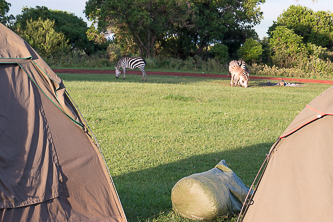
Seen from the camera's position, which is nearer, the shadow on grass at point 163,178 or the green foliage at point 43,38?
the shadow on grass at point 163,178

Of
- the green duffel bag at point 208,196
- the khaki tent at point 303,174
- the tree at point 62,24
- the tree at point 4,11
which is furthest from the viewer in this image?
the tree at point 62,24

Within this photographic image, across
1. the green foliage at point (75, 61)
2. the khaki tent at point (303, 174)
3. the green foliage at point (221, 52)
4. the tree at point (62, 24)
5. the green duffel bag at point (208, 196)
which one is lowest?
the green duffel bag at point (208, 196)

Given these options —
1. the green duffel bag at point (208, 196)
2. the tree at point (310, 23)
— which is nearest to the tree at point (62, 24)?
the tree at point (310, 23)

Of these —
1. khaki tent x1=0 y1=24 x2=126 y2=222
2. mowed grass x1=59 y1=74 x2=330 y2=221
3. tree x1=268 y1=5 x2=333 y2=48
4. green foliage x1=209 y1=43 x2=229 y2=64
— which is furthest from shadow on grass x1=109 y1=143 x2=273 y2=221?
tree x1=268 y1=5 x2=333 y2=48

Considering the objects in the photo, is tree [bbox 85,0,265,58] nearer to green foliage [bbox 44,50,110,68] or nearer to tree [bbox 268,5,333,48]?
green foliage [bbox 44,50,110,68]

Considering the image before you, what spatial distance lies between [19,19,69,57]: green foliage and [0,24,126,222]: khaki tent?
30.5 meters

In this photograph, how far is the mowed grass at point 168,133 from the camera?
614cm

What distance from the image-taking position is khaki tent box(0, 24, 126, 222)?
4.26 meters

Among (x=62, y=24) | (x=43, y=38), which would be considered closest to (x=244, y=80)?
(x=43, y=38)

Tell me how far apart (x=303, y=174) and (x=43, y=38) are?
1323 inches

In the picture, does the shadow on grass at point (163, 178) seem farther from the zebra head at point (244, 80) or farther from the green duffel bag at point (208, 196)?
the zebra head at point (244, 80)

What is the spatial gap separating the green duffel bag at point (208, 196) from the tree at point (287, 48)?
3537 centimetres

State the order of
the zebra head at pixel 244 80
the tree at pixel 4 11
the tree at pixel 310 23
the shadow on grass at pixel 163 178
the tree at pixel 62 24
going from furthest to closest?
the tree at pixel 310 23 < the tree at pixel 62 24 < the tree at pixel 4 11 < the zebra head at pixel 244 80 < the shadow on grass at pixel 163 178

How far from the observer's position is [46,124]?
4.55 m
